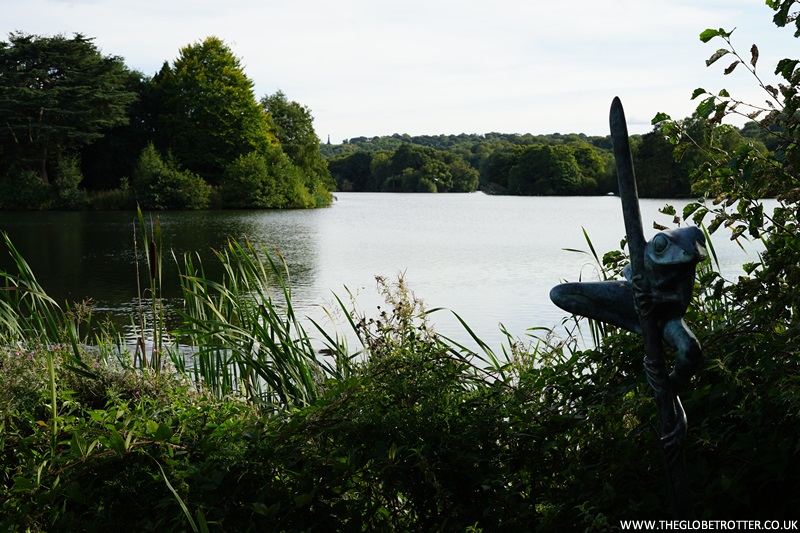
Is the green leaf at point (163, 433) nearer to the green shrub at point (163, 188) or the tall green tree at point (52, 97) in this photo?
the green shrub at point (163, 188)

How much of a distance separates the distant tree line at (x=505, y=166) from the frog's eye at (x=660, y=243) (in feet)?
134

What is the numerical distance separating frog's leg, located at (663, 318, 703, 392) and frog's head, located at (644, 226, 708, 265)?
11 cm

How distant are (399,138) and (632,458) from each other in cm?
11572

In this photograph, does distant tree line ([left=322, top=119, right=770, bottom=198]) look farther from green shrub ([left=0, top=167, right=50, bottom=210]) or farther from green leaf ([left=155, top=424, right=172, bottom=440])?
green leaf ([left=155, top=424, right=172, bottom=440])

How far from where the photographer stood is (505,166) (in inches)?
3031

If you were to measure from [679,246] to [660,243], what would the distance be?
1.1 inches

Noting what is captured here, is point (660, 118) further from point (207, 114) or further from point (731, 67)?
Result: point (207, 114)

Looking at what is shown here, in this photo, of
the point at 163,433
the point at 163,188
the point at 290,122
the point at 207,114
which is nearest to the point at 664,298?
the point at 163,433

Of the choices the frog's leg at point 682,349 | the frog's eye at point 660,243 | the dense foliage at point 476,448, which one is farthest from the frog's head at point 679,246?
the dense foliage at point 476,448

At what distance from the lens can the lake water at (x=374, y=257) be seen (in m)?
9.47

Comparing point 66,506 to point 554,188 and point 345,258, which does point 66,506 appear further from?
point 554,188

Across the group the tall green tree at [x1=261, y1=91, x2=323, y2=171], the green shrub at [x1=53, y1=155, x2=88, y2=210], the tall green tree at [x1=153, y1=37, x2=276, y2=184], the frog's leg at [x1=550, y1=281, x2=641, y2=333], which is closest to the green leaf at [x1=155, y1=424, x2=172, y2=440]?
the frog's leg at [x1=550, y1=281, x2=641, y2=333]

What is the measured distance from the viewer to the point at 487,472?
1.95m

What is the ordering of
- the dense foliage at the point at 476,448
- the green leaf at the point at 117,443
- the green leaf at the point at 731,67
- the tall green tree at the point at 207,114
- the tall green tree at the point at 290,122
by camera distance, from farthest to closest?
the tall green tree at the point at 290,122 < the tall green tree at the point at 207,114 < the green leaf at the point at 731,67 < the green leaf at the point at 117,443 < the dense foliage at the point at 476,448
